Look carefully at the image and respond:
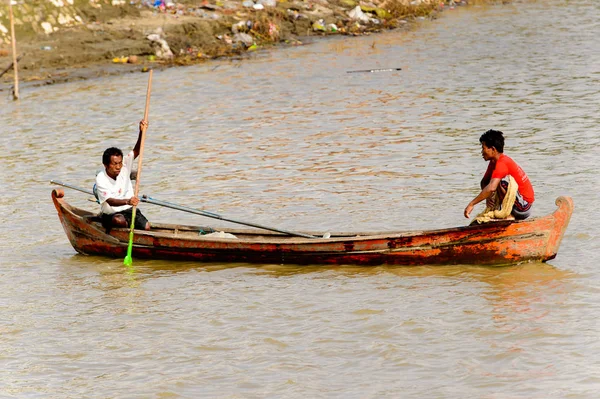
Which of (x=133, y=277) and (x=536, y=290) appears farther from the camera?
(x=133, y=277)

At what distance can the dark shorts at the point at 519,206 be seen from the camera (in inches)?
340

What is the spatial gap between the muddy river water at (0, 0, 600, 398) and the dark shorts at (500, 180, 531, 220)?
49 cm

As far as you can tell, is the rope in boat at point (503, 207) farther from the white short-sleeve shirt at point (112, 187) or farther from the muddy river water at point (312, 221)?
the white short-sleeve shirt at point (112, 187)

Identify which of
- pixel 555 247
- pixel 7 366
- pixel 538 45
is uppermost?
pixel 538 45

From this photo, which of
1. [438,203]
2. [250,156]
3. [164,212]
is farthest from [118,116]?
[438,203]

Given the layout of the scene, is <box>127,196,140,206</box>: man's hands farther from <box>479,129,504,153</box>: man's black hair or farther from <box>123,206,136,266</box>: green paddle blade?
<box>479,129,504,153</box>: man's black hair

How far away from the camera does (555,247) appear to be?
8.75 m

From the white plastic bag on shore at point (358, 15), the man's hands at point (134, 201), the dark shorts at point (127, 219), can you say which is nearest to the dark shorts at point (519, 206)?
the man's hands at point (134, 201)

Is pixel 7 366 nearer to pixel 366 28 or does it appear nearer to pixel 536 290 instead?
pixel 536 290

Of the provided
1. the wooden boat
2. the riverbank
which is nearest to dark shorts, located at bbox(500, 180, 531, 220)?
the wooden boat

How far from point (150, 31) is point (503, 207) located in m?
15.0

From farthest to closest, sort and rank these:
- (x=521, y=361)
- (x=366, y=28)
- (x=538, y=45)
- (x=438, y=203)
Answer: (x=366, y=28), (x=538, y=45), (x=438, y=203), (x=521, y=361)

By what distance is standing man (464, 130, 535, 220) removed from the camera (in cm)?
850

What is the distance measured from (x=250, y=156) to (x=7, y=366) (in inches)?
298
